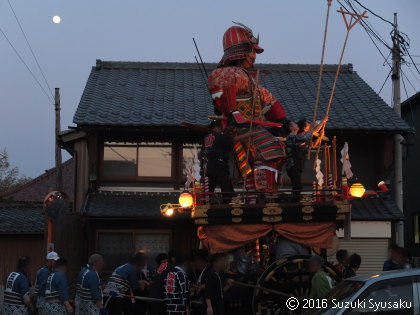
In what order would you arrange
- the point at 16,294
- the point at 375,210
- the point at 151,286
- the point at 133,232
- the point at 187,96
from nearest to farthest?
1. the point at 151,286
2. the point at 16,294
3. the point at 133,232
4. the point at 375,210
5. the point at 187,96

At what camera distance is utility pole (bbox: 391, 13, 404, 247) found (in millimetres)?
19375

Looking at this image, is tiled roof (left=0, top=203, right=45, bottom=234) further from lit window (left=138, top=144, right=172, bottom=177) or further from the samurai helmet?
the samurai helmet

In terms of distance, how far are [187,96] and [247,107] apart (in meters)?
8.12

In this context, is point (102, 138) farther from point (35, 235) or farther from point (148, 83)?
point (35, 235)

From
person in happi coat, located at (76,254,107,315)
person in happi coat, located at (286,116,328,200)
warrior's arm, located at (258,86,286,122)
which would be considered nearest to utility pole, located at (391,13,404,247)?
warrior's arm, located at (258,86,286,122)

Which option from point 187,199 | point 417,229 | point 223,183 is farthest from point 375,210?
point 187,199

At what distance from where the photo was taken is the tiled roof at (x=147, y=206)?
18.3m

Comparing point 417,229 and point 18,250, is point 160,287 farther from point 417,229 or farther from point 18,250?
point 417,229

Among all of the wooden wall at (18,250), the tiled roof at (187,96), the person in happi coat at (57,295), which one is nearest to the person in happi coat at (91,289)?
the person in happi coat at (57,295)

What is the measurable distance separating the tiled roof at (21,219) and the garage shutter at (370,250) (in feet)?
36.1

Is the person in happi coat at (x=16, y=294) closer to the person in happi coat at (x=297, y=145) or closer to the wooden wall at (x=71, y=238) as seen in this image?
the person in happi coat at (x=297, y=145)

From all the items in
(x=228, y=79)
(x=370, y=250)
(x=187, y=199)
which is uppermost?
(x=228, y=79)

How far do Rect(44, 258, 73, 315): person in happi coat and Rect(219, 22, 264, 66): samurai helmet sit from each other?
559 cm

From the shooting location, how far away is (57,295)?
10.9m
